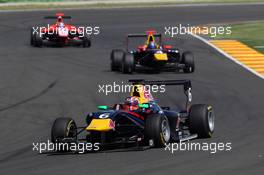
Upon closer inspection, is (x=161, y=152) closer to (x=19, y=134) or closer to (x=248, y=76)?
(x=19, y=134)

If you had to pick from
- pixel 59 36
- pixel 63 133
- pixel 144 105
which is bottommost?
pixel 63 133

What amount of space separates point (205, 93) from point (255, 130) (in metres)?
7.53

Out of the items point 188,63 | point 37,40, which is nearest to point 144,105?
point 188,63

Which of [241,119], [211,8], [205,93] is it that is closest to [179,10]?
[211,8]

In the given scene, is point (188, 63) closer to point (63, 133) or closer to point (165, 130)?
point (165, 130)

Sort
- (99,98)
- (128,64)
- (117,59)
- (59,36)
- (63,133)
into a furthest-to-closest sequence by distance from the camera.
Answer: (59,36), (117,59), (128,64), (99,98), (63,133)

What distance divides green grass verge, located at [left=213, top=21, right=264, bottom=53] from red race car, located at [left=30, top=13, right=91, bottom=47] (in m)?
7.23

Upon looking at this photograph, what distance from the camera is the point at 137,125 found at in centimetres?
1881

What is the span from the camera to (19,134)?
21250mm

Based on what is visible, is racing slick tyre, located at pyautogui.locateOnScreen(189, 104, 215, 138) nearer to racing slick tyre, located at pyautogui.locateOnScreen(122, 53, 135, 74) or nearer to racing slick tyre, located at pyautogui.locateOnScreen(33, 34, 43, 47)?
racing slick tyre, located at pyautogui.locateOnScreen(122, 53, 135, 74)

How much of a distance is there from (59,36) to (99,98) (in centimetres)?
1528

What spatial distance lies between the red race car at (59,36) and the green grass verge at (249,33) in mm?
7232

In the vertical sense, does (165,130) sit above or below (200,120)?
below

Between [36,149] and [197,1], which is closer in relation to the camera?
[36,149]
